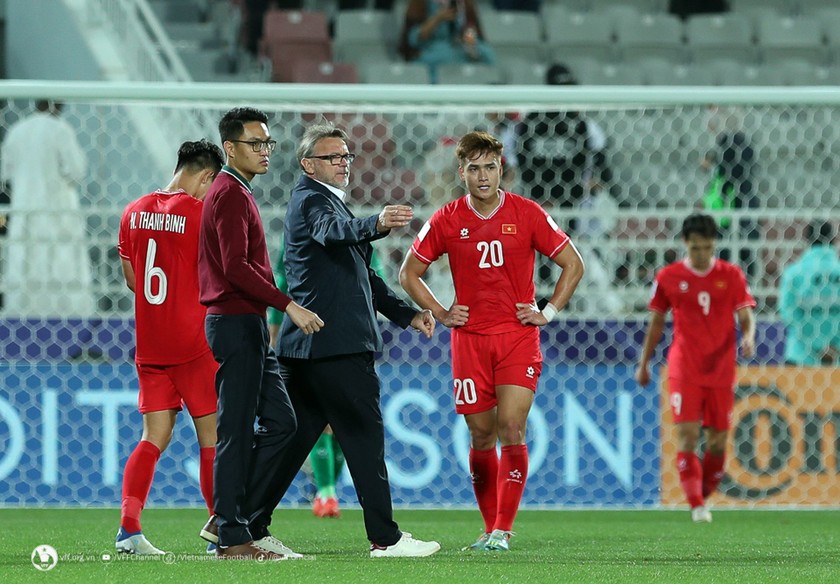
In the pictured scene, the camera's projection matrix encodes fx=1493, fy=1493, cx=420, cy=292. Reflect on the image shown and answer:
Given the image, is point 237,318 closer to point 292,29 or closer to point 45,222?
point 45,222

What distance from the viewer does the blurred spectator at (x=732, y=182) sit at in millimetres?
10242

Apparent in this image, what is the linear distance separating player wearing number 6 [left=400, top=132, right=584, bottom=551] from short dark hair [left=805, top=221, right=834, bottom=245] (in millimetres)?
3916

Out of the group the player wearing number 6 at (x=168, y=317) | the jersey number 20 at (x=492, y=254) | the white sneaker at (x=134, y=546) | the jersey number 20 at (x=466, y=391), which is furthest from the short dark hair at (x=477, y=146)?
the white sneaker at (x=134, y=546)

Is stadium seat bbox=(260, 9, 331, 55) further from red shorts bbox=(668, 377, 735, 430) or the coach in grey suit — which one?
the coach in grey suit

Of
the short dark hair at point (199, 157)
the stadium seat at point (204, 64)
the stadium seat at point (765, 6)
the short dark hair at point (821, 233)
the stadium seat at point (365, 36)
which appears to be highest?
the stadium seat at point (765, 6)

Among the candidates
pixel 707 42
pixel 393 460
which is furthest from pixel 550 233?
pixel 707 42

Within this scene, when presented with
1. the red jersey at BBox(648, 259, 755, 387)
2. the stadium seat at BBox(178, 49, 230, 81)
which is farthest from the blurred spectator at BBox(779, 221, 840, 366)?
the stadium seat at BBox(178, 49, 230, 81)

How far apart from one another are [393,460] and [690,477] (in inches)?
71.4

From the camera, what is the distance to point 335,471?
8.31 m

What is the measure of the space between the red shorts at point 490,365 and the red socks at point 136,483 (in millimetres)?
1310

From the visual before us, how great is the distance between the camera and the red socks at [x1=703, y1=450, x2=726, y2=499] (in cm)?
837

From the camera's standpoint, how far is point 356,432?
5684 mm

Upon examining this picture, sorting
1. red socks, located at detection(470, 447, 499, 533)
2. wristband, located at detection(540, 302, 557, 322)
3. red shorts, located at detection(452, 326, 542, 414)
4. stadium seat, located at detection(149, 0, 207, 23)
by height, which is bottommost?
red socks, located at detection(470, 447, 499, 533)

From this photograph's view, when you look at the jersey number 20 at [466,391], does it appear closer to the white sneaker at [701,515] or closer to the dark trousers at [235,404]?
the dark trousers at [235,404]
